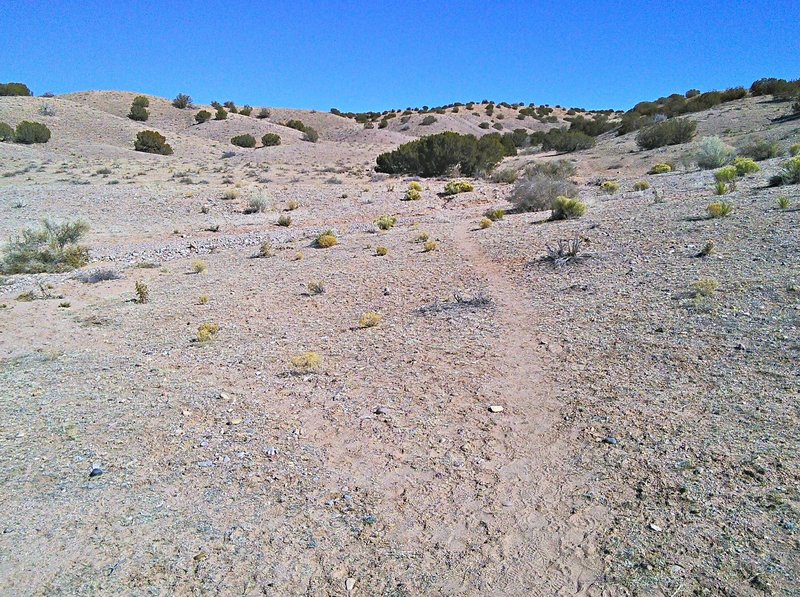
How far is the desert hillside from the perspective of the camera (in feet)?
12.6

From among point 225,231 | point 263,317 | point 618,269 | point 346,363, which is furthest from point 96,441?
point 225,231

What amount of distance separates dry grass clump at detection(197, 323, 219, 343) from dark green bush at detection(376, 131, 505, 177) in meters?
26.2

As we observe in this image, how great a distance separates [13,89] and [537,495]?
73071 millimetres

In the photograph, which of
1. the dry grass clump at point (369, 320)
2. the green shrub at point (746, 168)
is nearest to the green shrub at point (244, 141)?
the green shrub at point (746, 168)

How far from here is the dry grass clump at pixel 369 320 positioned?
9031 millimetres

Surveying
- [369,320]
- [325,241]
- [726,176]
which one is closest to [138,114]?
[325,241]

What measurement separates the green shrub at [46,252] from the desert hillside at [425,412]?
0.26 ft

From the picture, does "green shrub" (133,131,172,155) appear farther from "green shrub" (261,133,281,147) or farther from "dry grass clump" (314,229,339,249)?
"dry grass clump" (314,229,339,249)

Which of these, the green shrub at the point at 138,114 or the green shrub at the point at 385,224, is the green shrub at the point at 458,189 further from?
the green shrub at the point at 138,114

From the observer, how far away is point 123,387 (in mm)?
6992

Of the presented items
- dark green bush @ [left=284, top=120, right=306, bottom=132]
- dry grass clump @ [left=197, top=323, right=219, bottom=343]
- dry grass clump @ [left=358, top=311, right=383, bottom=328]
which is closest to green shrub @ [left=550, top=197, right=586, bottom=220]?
dry grass clump @ [left=358, top=311, right=383, bottom=328]

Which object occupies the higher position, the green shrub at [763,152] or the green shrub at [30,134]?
the green shrub at [30,134]

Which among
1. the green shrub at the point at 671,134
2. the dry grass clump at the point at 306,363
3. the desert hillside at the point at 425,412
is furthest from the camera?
the green shrub at the point at 671,134

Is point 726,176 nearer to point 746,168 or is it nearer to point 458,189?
point 746,168
